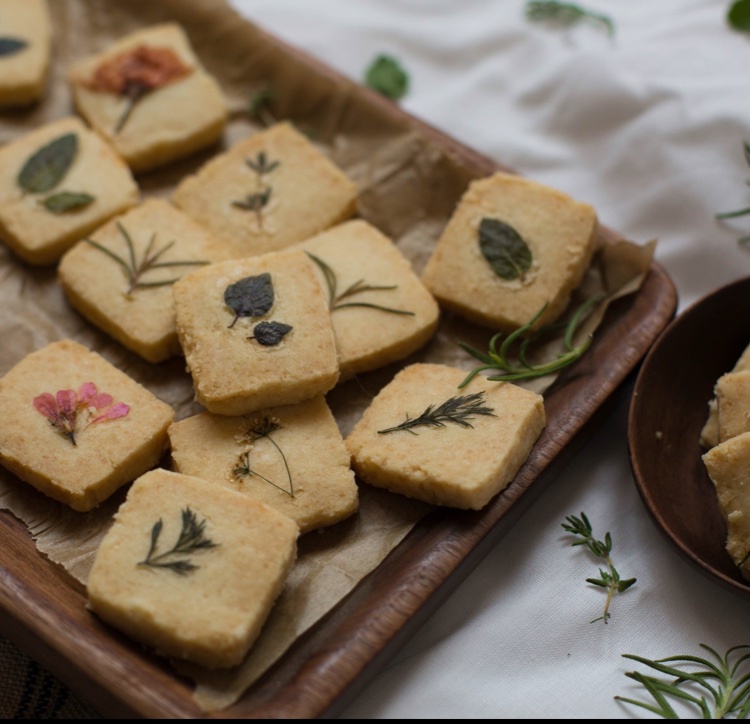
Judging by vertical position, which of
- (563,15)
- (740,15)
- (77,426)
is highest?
(740,15)

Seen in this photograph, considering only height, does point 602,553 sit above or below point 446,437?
below

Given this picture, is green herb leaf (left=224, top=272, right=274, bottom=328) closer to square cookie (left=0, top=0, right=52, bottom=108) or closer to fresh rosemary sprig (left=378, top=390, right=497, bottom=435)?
fresh rosemary sprig (left=378, top=390, right=497, bottom=435)

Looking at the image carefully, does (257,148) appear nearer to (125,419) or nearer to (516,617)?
(125,419)

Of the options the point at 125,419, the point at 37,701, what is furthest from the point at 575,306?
the point at 37,701

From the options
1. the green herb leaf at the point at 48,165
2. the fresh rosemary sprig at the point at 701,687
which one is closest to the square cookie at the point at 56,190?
the green herb leaf at the point at 48,165

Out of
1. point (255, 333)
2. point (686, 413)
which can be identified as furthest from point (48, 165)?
point (686, 413)

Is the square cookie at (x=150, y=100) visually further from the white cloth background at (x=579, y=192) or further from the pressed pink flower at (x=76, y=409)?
the pressed pink flower at (x=76, y=409)

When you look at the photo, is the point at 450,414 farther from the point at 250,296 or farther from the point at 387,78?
the point at 387,78
